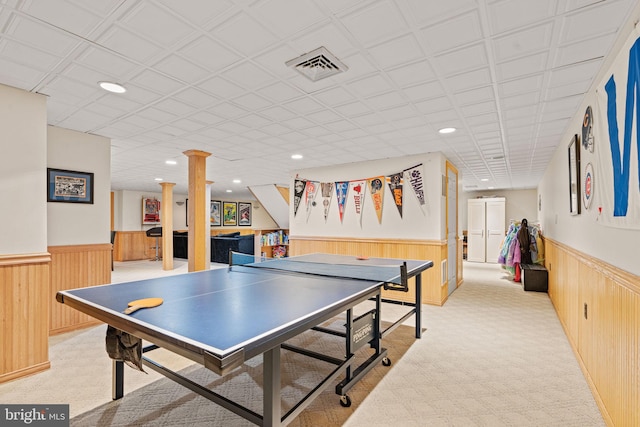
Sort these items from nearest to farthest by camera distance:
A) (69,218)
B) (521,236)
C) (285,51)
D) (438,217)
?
(285,51), (69,218), (438,217), (521,236)

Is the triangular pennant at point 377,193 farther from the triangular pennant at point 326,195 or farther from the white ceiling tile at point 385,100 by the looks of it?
the white ceiling tile at point 385,100

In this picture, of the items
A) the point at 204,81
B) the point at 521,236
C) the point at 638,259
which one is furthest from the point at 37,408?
the point at 521,236

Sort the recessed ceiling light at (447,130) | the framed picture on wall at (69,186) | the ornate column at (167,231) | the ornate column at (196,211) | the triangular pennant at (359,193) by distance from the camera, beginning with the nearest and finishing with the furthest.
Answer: the framed picture on wall at (69,186), the recessed ceiling light at (447,130), the ornate column at (196,211), the triangular pennant at (359,193), the ornate column at (167,231)

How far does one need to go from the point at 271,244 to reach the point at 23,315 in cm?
776

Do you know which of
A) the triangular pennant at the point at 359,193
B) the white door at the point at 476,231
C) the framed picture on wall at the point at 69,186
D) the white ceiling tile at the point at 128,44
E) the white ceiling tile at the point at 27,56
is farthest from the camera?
the white door at the point at 476,231

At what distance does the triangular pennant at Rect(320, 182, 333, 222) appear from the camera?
5941 millimetres

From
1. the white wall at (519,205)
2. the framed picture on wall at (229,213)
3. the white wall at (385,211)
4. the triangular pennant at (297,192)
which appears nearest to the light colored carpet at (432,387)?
the white wall at (385,211)

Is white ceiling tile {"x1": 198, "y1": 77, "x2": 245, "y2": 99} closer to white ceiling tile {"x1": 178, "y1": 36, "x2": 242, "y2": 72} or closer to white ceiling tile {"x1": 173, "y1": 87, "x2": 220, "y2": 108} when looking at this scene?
white ceiling tile {"x1": 173, "y1": 87, "x2": 220, "y2": 108}

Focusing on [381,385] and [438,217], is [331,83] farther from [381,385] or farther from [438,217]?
[438,217]

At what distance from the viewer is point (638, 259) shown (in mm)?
1546

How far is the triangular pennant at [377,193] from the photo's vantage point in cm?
534

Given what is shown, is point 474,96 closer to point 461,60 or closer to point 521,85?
point 521,85

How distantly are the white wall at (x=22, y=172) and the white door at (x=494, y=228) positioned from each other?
1031 cm

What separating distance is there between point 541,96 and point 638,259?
5.41 ft
